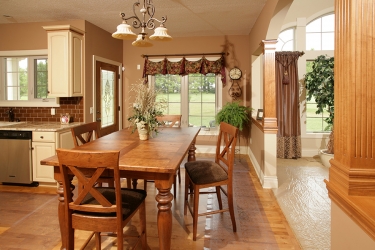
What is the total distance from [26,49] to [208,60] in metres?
3.45

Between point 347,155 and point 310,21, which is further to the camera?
point 310,21

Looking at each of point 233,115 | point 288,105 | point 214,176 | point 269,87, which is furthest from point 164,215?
point 288,105

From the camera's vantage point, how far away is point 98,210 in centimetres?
169

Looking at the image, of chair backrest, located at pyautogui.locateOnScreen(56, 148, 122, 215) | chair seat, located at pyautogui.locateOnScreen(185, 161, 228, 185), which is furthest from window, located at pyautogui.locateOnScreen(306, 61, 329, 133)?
→ chair backrest, located at pyautogui.locateOnScreen(56, 148, 122, 215)

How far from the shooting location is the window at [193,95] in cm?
606

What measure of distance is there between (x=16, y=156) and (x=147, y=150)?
8.69ft

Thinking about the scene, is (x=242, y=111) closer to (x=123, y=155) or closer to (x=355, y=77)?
(x=123, y=155)

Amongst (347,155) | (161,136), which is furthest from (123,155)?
(347,155)

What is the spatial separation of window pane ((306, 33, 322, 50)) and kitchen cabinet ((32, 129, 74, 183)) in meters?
4.87

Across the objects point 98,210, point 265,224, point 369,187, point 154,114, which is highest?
point 154,114

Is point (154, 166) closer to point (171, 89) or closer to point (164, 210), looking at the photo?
point (164, 210)

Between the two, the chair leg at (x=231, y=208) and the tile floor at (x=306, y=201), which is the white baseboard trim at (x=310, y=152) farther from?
the chair leg at (x=231, y=208)

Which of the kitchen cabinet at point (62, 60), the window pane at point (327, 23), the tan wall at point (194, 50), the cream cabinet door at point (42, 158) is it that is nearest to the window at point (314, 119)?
the tan wall at point (194, 50)

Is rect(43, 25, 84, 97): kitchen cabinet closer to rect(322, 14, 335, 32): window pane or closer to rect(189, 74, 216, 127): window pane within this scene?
rect(189, 74, 216, 127): window pane
